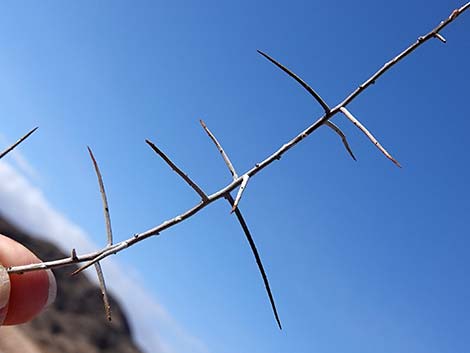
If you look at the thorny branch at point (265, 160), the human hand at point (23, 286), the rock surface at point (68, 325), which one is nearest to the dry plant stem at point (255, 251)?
the thorny branch at point (265, 160)

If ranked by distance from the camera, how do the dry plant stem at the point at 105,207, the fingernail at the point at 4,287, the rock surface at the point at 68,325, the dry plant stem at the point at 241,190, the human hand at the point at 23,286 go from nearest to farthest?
the dry plant stem at the point at 241,190 → the dry plant stem at the point at 105,207 → the fingernail at the point at 4,287 → the human hand at the point at 23,286 → the rock surface at the point at 68,325

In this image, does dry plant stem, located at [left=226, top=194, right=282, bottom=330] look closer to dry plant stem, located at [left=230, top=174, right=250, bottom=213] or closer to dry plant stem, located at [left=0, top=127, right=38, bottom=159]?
dry plant stem, located at [left=230, top=174, right=250, bottom=213]

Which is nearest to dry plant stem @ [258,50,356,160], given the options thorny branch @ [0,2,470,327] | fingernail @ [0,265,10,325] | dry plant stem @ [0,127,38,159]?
thorny branch @ [0,2,470,327]

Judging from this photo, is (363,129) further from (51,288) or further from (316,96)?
(51,288)

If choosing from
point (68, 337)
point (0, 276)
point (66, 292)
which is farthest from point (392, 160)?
point (66, 292)

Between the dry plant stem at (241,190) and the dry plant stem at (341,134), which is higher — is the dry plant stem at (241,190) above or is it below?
below

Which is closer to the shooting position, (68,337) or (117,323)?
(68,337)

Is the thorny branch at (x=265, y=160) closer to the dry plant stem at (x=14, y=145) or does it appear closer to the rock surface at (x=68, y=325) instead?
the dry plant stem at (x=14, y=145)

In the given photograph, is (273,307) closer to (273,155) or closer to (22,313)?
(273,155)

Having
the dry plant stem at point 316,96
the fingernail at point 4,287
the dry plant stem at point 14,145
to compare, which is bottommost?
the fingernail at point 4,287
